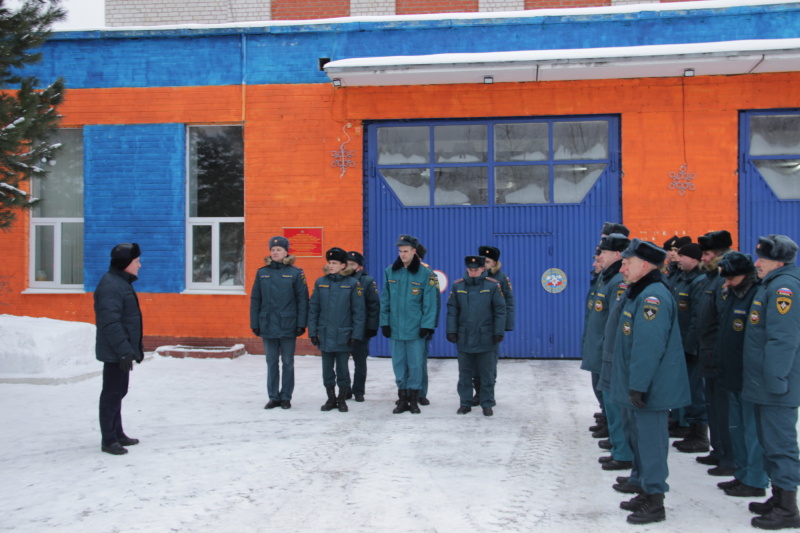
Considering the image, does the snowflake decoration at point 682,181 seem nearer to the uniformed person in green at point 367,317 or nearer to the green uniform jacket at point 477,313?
the green uniform jacket at point 477,313

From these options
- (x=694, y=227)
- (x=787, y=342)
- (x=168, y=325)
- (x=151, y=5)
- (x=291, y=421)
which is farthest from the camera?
(x=151, y=5)

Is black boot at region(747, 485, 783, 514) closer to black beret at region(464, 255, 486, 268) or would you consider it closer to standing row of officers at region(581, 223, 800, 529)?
standing row of officers at region(581, 223, 800, 529)

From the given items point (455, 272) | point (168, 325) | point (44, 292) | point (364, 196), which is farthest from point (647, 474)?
point (44, 292)

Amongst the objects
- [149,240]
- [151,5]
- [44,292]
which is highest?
[151,5]

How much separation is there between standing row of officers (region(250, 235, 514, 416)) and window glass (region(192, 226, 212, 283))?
4318mm

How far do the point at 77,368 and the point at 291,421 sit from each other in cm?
410

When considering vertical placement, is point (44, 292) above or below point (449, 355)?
above

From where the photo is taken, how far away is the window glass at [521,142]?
11.5 metres

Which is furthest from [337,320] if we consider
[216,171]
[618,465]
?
[216,171]

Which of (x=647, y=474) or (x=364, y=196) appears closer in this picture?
(x=647, y=474)

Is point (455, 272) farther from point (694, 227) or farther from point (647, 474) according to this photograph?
point (647, 474)

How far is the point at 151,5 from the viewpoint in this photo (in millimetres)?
13969

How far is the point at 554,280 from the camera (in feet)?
37.3

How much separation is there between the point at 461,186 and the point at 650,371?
23.9 ft
